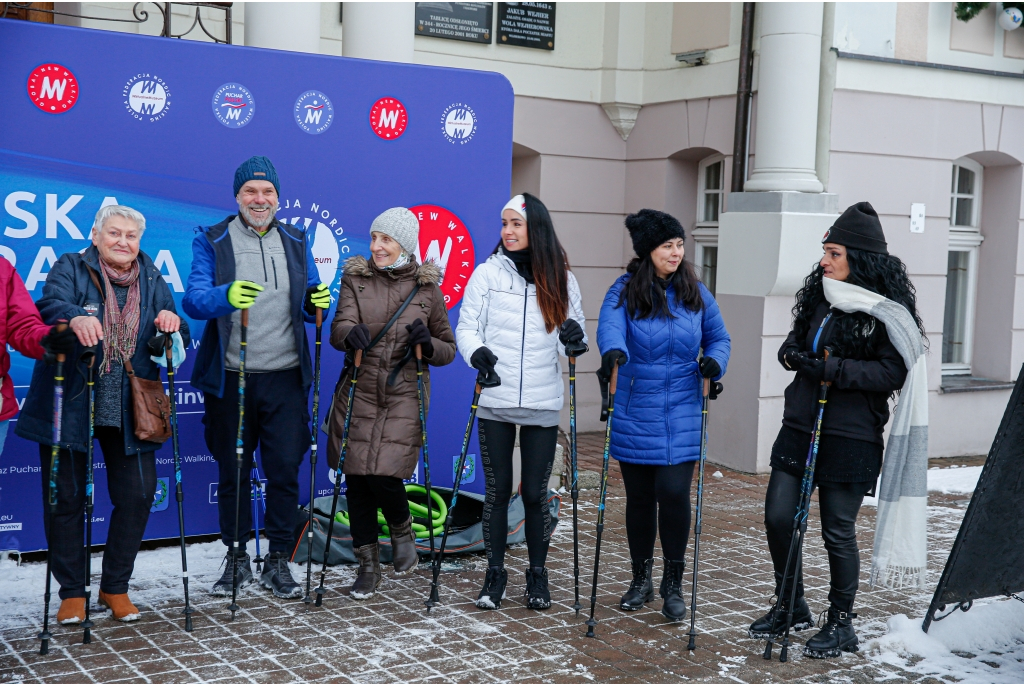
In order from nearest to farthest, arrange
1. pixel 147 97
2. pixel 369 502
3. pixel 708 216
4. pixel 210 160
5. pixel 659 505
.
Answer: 1. pixel 659 505
2. pixel 369 502
3. pixel 147 97
4. pixel 210 160
5. pixel 708 216

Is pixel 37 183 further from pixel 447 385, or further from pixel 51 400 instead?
pixel 447 385

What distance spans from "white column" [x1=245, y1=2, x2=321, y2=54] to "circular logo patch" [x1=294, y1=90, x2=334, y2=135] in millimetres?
1432

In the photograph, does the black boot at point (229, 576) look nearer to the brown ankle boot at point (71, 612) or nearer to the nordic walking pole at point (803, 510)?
the brown ankle boot at point (71, 612)

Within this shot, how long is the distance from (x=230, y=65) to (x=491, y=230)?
1.72 meters

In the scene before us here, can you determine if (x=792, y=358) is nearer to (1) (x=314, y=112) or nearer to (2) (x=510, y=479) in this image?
(2) (x=510, y=479)

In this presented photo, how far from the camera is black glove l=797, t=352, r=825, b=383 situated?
13.4ft

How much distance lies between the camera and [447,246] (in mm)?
5941

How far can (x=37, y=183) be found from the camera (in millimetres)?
4922

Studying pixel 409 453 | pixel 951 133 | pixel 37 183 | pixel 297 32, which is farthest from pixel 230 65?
pixel 951 133

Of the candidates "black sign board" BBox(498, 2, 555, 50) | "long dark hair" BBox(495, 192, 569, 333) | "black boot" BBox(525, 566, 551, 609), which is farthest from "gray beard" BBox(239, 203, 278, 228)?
"black sign board" BBox(498, 2, 555, 50)

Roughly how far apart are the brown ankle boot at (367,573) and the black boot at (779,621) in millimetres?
1704

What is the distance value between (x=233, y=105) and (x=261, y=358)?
5.03 ft

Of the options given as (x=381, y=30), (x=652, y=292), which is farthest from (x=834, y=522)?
Answer: (x=381, y=30)

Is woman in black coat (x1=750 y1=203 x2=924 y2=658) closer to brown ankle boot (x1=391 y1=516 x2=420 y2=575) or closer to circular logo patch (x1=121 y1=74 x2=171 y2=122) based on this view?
brown ankle boot (x1=391 y1=516 x2=420 y2=575)
